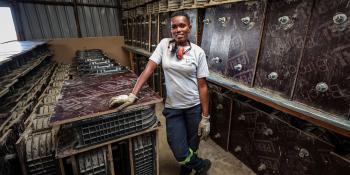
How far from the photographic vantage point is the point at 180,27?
1.65m

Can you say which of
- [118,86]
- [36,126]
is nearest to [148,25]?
[118,86]

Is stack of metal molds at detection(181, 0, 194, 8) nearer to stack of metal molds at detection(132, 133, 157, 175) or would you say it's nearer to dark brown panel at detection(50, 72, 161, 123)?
dark brown panel at detection(50, 72, 161, 123)

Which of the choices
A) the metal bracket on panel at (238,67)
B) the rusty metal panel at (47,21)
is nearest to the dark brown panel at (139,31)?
the rusty metal panel at (47,21)

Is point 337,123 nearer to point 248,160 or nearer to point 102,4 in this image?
point 248,160

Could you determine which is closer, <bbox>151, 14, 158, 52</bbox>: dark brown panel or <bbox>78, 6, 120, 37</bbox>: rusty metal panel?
<bbox>151, 14, 158, 52</bbox>: dark brown panel

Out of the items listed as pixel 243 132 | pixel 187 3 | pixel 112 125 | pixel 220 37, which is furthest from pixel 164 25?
pixel 112 125

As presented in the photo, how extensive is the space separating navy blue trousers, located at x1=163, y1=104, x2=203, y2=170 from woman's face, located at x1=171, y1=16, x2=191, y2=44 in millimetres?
628

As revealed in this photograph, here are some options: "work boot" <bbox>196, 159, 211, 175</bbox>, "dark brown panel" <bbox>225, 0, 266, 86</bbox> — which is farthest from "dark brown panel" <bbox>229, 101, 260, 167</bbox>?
"work boot" <bbox>196, 159, 211, 175</bbox>

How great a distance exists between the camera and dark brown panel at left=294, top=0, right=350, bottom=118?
4.22 feet

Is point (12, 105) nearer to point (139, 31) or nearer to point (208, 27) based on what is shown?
point (208, 27)

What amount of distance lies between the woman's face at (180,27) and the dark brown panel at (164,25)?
2.02m

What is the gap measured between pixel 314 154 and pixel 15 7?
669 centimetres

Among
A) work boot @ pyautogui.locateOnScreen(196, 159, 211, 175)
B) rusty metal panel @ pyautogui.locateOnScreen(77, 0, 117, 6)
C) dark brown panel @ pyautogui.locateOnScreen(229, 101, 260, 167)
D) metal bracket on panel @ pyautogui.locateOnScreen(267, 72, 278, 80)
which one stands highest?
rusty metal panel @ pyautogui.locateOnScreen(77, 0, 117, 6)

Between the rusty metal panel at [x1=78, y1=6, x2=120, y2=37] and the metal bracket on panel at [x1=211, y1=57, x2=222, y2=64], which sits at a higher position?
the rusty metal panel at [x1=78, y1=6, x2=120, y2=37]
